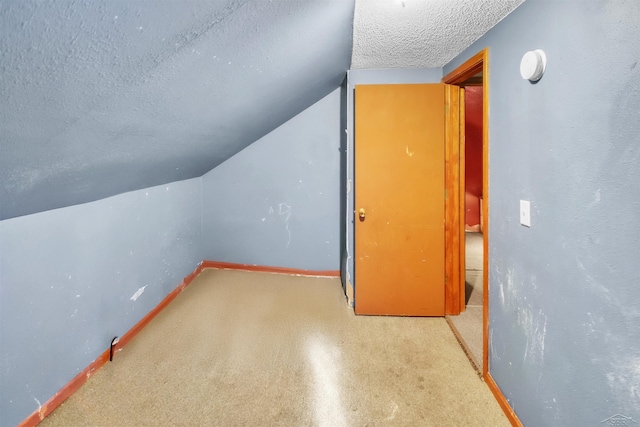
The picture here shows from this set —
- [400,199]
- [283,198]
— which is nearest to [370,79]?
[400,199]

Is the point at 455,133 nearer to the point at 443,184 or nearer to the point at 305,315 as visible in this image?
the point at 443,184

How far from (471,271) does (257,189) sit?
8.42 ft

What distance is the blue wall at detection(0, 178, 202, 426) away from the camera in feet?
4.21

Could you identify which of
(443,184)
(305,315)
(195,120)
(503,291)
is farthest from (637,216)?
(305,315)

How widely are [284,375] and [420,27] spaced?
2.09m

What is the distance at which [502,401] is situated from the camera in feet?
5.00

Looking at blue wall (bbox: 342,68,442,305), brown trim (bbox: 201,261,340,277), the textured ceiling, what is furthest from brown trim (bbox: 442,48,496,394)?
brown trim (bbox: 201,261,340,277)

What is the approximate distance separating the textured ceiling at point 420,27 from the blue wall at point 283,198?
1087 mm

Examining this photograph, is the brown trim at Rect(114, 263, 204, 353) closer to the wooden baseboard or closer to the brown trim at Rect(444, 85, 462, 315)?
the wooden baseboard

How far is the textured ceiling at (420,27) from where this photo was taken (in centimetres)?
140

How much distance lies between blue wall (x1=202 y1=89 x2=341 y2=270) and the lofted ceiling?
867 mm

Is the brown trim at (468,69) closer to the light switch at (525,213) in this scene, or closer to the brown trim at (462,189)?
the brown trim at (462,189)

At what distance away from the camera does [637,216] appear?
874mm

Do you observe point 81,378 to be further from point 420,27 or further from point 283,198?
point 420,27
